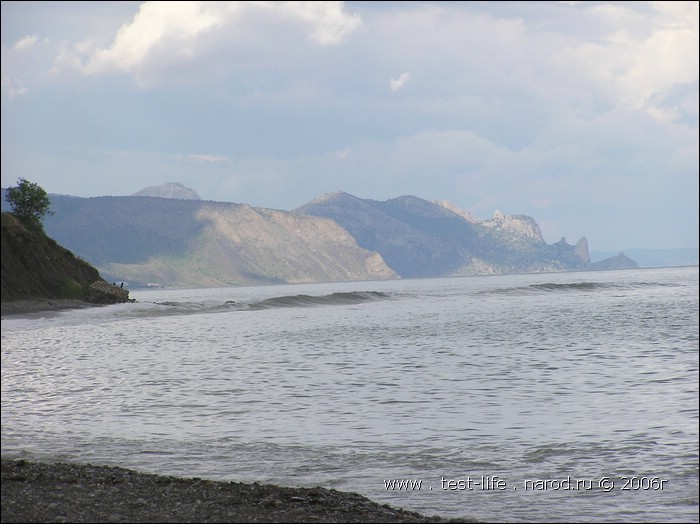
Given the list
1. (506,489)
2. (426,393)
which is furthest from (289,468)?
(426,393)

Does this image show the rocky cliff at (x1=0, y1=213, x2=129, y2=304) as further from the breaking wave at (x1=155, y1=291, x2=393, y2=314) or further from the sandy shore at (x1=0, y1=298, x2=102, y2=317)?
the breaking wave at (x1=155, y1=291, x2=393, y2=314)

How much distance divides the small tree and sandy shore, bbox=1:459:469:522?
8127 centimetres

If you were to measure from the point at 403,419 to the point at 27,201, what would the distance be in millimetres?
80954

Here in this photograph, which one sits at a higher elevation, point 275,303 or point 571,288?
point 571,288

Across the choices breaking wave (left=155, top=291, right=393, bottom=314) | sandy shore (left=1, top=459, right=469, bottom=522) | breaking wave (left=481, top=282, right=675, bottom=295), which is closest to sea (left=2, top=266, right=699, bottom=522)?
sandy shore (left=1, top=459, right=469, bottom=522)

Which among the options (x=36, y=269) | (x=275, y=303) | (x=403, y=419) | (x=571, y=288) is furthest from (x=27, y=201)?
(x=571, y=288)

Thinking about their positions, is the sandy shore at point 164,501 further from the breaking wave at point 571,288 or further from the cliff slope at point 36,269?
the breaking wave at point 571,288

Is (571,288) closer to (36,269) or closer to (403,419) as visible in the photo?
(36,269)

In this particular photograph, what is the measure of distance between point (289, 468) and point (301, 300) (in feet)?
362

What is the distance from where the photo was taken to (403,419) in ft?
64.3

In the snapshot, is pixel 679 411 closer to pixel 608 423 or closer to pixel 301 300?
pixel 608 423

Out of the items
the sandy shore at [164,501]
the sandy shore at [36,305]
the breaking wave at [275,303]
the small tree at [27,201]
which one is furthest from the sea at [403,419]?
the breaking wave at [275,303]

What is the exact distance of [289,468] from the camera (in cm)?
1474

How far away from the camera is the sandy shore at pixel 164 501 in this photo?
10.1 m
